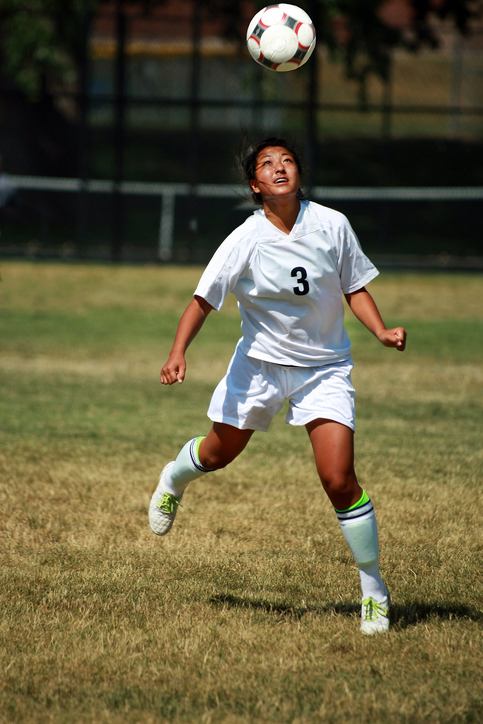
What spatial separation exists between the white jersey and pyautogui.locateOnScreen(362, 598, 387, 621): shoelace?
962mm

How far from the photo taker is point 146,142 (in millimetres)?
19969

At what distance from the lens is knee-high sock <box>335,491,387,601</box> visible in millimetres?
3316

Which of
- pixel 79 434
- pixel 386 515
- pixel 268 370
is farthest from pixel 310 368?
pixel 79 434

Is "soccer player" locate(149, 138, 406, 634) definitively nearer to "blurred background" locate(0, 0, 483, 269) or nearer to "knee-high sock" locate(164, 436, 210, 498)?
"knee-high sock" locate(164, 436, 210, 498)

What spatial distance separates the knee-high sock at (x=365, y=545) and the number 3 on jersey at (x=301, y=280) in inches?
34.4

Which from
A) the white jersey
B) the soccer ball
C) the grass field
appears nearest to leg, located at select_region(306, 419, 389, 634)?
the grass field

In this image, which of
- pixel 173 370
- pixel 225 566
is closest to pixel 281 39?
pixel 173 370

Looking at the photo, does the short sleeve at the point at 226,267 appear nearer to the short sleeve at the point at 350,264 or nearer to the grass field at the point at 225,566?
the short sleeve at the point at 350,264

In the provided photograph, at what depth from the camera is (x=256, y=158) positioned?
11.9 feet

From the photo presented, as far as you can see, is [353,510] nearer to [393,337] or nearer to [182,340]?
[393,337]

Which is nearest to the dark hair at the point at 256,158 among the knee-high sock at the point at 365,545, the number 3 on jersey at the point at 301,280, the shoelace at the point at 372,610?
the number 3 on jersey at the point at 301,280

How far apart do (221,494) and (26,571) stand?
153 cm

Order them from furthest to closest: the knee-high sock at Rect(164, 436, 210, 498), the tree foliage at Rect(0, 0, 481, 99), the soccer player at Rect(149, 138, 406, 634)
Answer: the tree foliage at Rect(0, 0, 481, 99)
the knee-high sock at Rect(164, 436, 210, 498)
the soccer player at Rect(149, 138, 406, 634)

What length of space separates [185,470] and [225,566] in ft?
1.71
